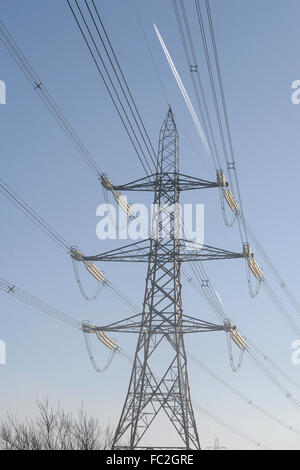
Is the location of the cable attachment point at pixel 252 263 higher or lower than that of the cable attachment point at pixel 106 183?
lower

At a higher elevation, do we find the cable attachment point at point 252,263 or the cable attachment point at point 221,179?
the cable attachment point at point 221,179

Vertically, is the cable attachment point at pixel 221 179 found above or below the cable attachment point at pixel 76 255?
above

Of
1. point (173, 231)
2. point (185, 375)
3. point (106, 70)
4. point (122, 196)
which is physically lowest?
point (185, 375)

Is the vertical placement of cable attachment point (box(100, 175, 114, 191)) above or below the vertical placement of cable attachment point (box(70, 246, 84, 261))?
above

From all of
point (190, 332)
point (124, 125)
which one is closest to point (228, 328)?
point (190, 332)

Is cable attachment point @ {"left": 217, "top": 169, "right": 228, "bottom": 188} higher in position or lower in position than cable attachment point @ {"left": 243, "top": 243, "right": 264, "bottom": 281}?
higher

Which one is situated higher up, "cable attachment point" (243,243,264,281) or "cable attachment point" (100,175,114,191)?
"cable attachment point" (100,175,114,191)

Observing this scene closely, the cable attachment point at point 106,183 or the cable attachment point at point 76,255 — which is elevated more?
the cable attachment point at point 106,183

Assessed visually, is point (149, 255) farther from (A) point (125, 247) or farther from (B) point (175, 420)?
(B) point (175, 420)
